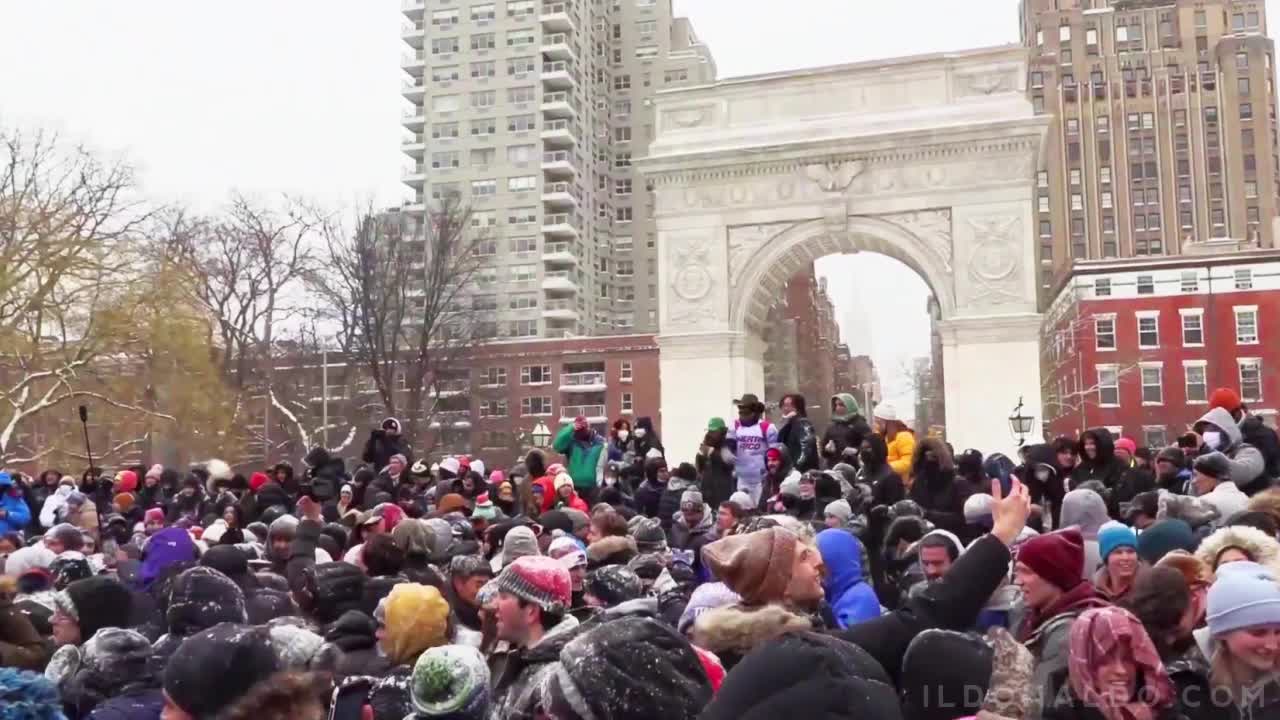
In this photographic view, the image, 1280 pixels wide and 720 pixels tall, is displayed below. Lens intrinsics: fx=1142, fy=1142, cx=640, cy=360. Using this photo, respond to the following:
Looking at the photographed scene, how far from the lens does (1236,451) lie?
33.0ft

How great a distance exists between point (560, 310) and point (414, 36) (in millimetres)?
21495

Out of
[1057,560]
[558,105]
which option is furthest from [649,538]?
[558,105]

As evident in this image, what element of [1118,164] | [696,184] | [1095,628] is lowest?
[1095,628]

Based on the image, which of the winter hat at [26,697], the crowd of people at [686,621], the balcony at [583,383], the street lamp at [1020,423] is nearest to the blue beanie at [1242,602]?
the crowd of people at [686,621]

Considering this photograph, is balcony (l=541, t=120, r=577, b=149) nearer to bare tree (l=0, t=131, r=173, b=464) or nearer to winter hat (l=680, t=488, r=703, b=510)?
bare tree (l=0, t=131, r=173, b=464)

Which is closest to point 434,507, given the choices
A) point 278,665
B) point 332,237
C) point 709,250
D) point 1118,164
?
point 278,665

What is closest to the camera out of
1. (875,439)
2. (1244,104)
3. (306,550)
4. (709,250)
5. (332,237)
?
(306,550)

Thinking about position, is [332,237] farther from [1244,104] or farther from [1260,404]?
[1244,104]

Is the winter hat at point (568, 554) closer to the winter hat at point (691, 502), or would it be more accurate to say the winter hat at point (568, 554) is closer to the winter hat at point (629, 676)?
the winter hat at point (629, 676)

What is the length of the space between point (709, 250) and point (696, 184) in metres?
1.72

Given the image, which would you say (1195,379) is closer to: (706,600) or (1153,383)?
(1153,383)

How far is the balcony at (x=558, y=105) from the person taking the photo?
74312mm

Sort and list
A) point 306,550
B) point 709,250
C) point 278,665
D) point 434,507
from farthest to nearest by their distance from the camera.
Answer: point 709,250 → point 434,507 → point 306,550 → point 278,665

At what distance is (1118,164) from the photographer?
8750cm
